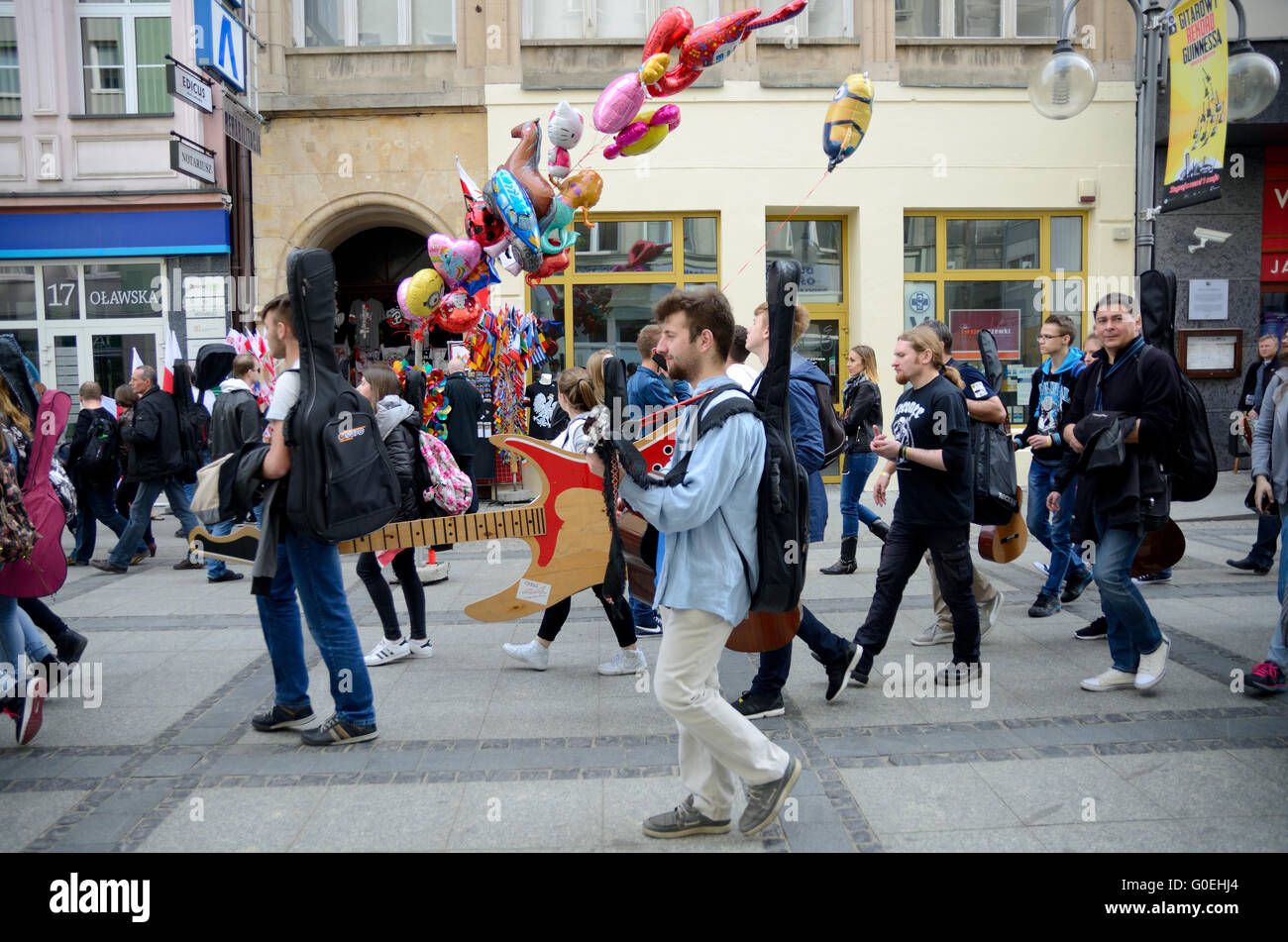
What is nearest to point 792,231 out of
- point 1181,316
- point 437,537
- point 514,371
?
point 514,371

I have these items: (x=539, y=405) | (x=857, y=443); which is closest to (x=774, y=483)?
(x=857, y=443)

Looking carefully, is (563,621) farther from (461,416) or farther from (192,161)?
(192,161)

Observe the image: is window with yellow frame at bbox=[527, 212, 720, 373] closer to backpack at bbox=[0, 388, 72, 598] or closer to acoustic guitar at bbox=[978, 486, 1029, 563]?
acoustic guitar at bbox=[978, 486, 1029, 563]

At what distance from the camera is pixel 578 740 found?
4531 millimetres

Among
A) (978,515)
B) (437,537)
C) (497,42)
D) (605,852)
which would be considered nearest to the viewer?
(605,852)

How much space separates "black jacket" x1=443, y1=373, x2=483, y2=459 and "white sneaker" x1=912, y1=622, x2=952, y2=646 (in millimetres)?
5731

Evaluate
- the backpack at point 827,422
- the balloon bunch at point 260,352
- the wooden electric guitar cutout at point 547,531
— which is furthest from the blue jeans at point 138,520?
the backpack at point 827,422

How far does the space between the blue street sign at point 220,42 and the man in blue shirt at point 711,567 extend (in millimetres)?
9420

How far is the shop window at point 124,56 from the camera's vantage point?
13.6m

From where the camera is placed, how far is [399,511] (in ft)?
18.9

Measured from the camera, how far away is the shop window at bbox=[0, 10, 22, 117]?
13695mm

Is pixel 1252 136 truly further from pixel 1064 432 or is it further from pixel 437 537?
pixel 437 537

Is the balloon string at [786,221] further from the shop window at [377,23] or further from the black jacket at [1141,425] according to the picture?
the black jacket at [1141,425]

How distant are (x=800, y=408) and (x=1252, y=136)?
10977 mm
